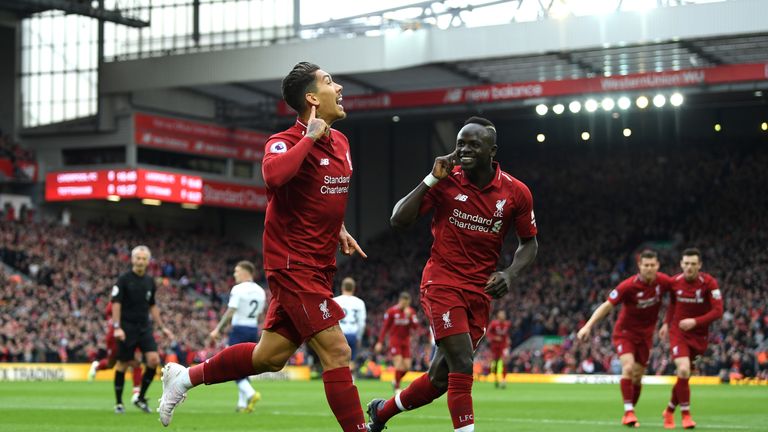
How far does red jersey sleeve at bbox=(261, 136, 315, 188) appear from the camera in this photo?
299 inches

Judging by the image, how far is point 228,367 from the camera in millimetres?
8430

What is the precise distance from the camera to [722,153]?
5409 cm

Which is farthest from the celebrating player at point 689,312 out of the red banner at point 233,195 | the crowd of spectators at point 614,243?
the red banner at point 233,195

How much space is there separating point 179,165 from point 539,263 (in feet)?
55.2

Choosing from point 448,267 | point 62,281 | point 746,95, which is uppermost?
point 746,95

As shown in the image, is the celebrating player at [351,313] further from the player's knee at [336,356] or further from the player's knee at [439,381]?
the player's knee at [336,356]

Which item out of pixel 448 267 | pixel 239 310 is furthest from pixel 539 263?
pixel 448 267

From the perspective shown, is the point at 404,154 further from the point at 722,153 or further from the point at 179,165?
the point at 722,153

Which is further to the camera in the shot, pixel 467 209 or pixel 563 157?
pixel 563 157

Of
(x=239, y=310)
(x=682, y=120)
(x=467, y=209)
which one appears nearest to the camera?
(x=467, y=209)

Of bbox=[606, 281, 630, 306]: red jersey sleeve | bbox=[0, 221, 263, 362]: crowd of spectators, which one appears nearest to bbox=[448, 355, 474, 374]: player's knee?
bbox=[606, 281, 630, 306]: red jersey sleeve

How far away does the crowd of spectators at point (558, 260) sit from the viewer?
3976cm

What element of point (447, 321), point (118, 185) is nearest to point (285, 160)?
point (447, 321)

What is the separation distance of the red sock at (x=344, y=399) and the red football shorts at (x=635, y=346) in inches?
333
